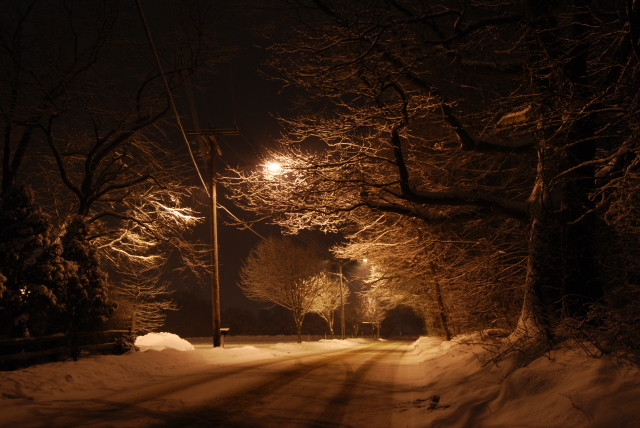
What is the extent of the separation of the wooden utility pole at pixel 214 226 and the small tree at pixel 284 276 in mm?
17340

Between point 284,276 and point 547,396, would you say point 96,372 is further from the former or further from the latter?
point 284,276

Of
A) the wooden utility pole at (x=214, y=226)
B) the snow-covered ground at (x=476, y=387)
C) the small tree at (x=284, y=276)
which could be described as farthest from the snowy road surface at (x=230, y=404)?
the small tree at (x=284, y=276)

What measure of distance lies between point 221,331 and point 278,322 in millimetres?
75690

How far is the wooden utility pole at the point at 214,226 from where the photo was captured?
15211 mm

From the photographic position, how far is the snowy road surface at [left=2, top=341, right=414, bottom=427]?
5.23 metres

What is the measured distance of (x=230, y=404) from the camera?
607 centimetres

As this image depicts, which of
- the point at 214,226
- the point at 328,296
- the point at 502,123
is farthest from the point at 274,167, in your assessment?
the point at 328,296

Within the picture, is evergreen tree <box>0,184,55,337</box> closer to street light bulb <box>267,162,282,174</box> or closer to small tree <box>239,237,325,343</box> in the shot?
street light bulb <box>267,162,282,174</box>

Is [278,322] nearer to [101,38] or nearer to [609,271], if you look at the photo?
[101,38]

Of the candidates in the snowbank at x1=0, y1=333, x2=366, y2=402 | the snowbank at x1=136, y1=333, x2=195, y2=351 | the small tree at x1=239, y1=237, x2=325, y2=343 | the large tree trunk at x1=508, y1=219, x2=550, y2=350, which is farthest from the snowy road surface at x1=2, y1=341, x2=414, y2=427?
the small tree at x1=239, y1=237, x2=325, y2=343

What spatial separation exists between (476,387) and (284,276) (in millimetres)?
27567

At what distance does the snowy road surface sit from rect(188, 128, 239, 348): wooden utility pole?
608 cm

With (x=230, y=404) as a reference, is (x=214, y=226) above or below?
above

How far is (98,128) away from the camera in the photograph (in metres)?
Answer: 14.0
